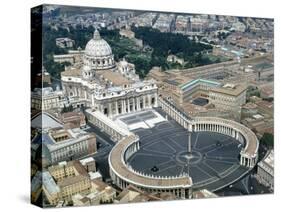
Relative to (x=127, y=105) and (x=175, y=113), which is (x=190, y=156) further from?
(x=127, y=105)

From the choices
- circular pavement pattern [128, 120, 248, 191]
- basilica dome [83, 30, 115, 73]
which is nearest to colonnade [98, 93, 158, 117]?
circular pavement pattern [128, 120, 248, 191]

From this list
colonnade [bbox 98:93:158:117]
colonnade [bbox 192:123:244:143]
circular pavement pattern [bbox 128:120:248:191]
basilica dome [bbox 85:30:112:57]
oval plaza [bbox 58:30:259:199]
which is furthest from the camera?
colonnade [bbox 192:123:244:143]

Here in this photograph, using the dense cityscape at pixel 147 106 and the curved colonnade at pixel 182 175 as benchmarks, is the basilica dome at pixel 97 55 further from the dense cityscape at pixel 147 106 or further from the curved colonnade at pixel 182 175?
the curved colonnade at pixel 182 175

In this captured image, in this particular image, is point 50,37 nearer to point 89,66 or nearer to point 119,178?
point 89,66

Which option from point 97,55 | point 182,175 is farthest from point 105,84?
point 182,175

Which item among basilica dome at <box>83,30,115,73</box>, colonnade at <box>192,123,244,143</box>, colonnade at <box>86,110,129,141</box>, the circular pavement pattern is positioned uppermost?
basilica dome at <box>83,30,115,73</box>

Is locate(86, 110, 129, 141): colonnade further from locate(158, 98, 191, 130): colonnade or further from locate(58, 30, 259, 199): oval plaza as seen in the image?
locate(158, 98, 191, 130): colonnade

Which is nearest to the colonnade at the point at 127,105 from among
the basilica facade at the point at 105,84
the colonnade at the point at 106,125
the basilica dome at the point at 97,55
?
the basilica facade at the point at 105,84
